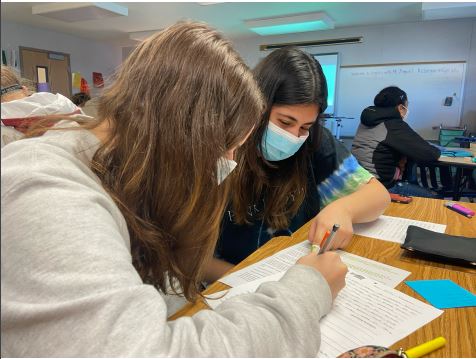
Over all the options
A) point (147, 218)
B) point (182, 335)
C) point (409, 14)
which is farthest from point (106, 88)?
point (409, 14)

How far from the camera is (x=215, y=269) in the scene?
39.9 inches

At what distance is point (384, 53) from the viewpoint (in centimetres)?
511

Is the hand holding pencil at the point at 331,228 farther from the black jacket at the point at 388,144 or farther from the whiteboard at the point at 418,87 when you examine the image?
the whiteboard at the point at 418,87

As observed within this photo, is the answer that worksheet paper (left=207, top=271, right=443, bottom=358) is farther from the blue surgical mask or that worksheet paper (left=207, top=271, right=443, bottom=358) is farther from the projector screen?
the projector screen

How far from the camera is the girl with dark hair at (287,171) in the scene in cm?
108

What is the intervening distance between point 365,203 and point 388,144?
1826mm

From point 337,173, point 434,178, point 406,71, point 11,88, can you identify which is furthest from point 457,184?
point 11,88

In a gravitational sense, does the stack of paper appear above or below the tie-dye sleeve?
below

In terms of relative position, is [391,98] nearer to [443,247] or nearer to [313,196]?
[313,196]

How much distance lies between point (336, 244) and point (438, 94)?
4.84 m

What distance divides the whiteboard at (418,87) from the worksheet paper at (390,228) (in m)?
4.43

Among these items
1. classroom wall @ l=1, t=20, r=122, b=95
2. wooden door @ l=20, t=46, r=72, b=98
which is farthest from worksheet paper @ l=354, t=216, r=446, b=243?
wooden door @ l=20, t=46, r=72, b=98

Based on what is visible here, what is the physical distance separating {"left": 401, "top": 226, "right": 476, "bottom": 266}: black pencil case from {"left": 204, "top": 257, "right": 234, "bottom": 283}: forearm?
46 centimetres

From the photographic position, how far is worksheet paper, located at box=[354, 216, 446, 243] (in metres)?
0.99
